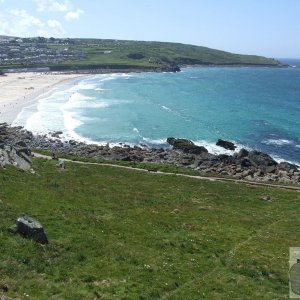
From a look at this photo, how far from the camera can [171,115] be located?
384ft

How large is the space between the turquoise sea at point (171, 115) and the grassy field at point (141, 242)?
137ft

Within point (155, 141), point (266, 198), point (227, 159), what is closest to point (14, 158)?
point (266, 198)

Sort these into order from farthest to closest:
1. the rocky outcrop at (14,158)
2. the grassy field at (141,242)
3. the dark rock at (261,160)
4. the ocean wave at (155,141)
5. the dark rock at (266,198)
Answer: the ocean wave at (155,141) < the dark rock at (261,160) < the rocky outcrop at (14,158) < the dark rock at (266,198) < the grassy field at (141,242)

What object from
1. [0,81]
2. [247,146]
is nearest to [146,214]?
[247,146]

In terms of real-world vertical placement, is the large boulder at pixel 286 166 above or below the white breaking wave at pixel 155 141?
above

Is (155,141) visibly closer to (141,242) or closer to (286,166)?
(286,166)

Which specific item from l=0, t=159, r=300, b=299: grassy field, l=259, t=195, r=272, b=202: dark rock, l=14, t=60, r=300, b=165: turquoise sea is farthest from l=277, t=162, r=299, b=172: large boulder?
l=259, t=195, r=272, b=202: dark rock

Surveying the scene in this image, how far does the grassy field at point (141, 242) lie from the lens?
19812mm

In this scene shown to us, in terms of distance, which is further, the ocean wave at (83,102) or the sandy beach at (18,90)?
the ocean wave at (83,102)

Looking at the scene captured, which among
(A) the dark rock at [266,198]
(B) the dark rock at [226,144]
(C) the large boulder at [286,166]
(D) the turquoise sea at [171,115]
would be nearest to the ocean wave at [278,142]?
(D) the turquoise sea at [171,115]

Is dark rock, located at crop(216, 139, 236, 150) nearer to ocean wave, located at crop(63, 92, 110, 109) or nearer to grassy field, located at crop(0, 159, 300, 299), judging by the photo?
grassy field, located at crop(0, 159, 300, 299)

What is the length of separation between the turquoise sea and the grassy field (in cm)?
4181

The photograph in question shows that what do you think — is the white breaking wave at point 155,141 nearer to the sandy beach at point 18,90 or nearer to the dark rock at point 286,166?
the dark rock at point 286,166

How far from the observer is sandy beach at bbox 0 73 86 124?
113350mm
